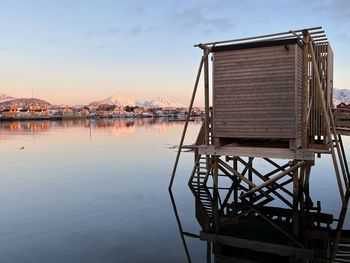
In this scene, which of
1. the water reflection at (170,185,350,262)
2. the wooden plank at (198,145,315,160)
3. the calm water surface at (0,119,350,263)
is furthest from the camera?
the wooden plank at (198,145,315,160)

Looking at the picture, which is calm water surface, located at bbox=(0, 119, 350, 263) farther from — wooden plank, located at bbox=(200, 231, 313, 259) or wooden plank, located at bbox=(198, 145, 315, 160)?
wooden plank, located at bbox=(198, 145, 315, 160)

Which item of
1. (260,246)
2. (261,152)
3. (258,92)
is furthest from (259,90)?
(260,246)

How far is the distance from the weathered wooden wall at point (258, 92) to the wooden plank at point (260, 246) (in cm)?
486

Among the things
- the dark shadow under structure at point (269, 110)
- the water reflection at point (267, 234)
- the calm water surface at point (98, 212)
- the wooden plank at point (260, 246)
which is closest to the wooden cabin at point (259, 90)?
the dark shadow under structure at point (269, 110)

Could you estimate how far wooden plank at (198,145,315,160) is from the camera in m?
15.5

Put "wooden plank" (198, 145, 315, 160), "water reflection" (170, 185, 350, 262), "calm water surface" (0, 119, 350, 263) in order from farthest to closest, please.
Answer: "wooden plank" (198, 145, 315, 160) < "calm water surface" (0, 119, 350, 263) < "water reflection" (170, 185, 350, 262)

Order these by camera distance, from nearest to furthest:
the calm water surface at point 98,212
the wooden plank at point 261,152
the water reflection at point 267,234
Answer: the water reflection at point 267,234 → the calm water surface at point 98,212 → the wooden plank at point 261,152

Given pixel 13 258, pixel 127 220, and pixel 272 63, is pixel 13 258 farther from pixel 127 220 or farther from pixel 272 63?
pixel 272 63

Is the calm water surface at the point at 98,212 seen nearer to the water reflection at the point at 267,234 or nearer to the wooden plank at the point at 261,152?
the water reflection at the point at 267,234

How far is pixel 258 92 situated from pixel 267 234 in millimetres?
6202

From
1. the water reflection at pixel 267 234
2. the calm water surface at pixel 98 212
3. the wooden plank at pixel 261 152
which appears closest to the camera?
the water reflection at pixel 267 234

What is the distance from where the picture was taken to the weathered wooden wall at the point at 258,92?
51.0ft

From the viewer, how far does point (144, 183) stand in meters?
26.0

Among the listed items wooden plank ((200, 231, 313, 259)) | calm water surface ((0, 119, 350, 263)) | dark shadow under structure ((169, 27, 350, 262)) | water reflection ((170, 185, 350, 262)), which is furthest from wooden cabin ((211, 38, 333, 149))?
calm water surface ((0, 119, 350, 263))
